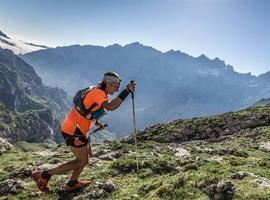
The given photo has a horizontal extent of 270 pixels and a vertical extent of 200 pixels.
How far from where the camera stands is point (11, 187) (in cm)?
1630

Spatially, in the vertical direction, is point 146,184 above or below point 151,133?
above

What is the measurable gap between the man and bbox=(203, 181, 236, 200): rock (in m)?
3.87

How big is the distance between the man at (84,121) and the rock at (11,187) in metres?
1.89

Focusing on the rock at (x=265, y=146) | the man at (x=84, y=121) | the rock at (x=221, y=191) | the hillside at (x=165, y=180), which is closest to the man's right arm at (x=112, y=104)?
the man at (x=84, y=121)

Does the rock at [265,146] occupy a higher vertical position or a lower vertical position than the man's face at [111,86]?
lower

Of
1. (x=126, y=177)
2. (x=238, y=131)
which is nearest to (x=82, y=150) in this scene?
(x=126, y=177)

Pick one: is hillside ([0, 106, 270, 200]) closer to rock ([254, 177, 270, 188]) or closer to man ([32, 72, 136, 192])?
rock ([254, 177, 270, 188])

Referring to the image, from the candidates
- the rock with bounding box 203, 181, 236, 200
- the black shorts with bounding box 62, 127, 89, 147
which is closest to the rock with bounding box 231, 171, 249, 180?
the rock with bounding box 203, 181, 236, 200

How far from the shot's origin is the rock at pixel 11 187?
1611 cm

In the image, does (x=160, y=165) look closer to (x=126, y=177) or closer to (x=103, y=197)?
(x=126, y=177)

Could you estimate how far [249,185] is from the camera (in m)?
12.9

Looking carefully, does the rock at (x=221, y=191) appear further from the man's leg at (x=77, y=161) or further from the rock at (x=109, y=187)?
the man's leg at (x=77, y=161)

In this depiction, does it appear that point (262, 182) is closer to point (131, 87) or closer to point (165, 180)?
point (165, 180)

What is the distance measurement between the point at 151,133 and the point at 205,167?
3272 centimetres
